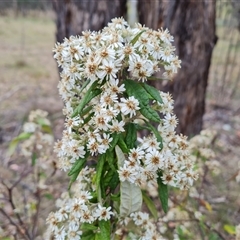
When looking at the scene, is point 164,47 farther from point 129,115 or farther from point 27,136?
point 27,136

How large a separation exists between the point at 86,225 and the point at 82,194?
0.28 ft

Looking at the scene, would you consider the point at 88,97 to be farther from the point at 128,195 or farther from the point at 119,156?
the point at 128,195

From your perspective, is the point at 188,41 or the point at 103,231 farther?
the point at 188,41

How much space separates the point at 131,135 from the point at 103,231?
0.28 m

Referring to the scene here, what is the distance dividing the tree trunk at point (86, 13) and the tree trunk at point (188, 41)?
0.78ft

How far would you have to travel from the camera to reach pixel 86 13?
248 centimetres

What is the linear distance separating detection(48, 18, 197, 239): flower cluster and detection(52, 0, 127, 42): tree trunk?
1.44 metres

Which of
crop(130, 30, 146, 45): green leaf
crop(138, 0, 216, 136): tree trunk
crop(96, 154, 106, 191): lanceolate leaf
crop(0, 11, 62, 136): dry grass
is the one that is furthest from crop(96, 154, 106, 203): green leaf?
crop(0, 11, 62, 136): dry grass

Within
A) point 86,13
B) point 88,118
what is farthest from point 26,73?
point 88,118

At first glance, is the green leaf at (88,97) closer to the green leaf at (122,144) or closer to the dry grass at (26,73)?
the green leaf at (122,144)

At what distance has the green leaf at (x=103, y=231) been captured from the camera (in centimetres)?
103

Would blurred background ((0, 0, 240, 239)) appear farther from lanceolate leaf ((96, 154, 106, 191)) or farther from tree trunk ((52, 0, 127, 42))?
lanceolate leaf ((96, 154, 106, 191))

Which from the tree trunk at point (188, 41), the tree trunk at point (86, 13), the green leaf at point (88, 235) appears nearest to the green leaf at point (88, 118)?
the green leaf at point (88, 235)

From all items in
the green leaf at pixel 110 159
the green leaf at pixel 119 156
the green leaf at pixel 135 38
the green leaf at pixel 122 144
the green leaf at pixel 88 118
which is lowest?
the green leaf at pixel 110 159
